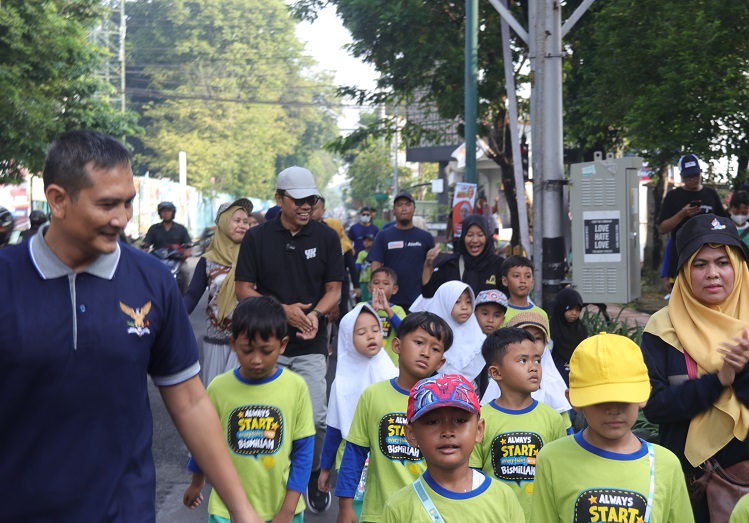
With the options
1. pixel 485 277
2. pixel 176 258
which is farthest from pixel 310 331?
pixel 176 258

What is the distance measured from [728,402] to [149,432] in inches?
87.7

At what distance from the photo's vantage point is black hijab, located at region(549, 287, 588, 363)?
8.52 metres

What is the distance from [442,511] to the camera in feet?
12.1

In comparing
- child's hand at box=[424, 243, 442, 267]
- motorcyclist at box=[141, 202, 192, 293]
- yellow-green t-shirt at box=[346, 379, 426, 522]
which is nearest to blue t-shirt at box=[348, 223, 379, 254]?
motorcyclist at box=[141, 202, 192, 293]

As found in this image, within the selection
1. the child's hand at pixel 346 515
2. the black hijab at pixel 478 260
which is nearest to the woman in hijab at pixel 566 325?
the black hijab at pixel 478 260

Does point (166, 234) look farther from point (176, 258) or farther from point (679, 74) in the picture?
point (679, 74)

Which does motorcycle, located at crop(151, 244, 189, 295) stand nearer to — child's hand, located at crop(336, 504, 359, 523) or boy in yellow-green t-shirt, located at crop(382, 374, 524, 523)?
child's hand, located at crop(336, 504, 359, 523)

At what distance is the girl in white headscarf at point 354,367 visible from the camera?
20.1ft

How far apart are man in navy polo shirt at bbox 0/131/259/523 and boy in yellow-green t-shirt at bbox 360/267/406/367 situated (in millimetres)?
4079

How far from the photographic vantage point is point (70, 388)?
3.12m

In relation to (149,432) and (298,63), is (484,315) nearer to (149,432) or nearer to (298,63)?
(149,432)

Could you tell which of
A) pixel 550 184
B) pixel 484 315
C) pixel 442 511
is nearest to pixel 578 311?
pixel 484 315

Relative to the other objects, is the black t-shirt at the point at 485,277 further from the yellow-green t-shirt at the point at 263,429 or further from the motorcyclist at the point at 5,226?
the yellow-green t-shirt at the point at 263,429

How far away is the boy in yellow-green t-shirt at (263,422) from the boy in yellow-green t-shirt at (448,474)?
1559 mm
